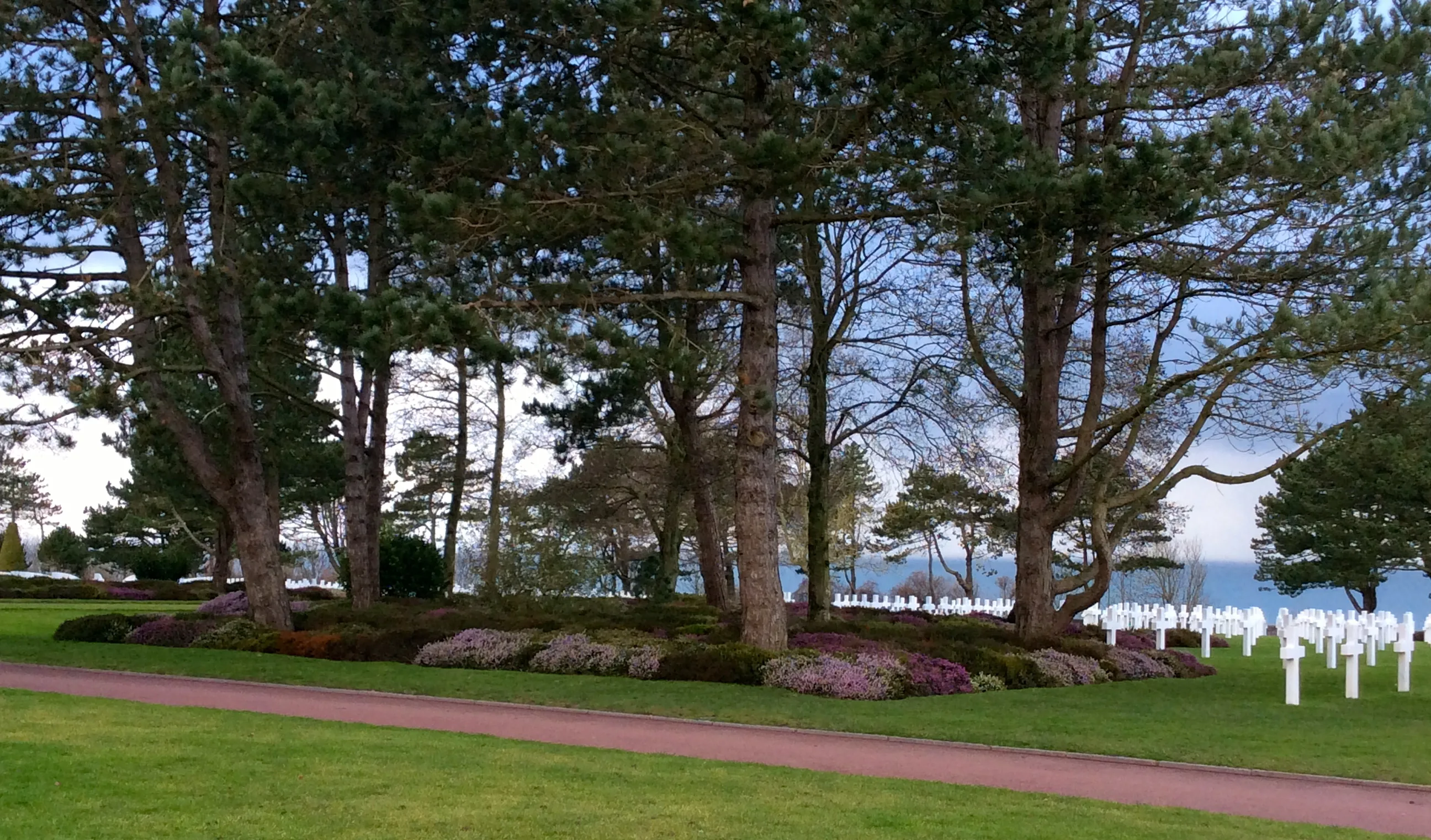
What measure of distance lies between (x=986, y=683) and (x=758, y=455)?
430 cm

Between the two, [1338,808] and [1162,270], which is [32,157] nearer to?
[1162,270]

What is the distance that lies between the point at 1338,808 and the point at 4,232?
61.2 ft

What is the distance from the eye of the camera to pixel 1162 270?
16.3m

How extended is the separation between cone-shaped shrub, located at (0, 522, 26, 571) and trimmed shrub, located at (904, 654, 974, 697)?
5534 cm

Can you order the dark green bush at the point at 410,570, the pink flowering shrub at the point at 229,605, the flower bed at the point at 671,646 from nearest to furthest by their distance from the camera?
the flower bed at the point at 671,646 < the pink flowering shrub at the point at 229,605 < the dark green bush at the point at 410,570

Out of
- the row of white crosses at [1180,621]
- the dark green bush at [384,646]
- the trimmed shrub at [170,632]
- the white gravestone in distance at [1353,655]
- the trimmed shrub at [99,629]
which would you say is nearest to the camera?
the white gravestone in distance at [1353,655]

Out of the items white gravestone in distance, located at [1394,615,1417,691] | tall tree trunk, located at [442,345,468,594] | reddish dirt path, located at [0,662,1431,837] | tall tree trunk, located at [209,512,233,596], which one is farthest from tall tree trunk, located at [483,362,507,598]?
white gravestone in distance, located at [1394,615,1417,691]

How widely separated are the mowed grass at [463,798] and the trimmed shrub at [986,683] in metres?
7.40

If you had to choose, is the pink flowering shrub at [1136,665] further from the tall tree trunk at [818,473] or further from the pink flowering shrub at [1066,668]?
A: the tall tree trunk at [818,473]

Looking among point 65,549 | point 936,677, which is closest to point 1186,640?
point 936,677

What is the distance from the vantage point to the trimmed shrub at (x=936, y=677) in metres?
15.1

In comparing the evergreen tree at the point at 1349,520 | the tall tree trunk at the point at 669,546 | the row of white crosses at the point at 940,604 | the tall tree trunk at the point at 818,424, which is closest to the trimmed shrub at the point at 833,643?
the tall tree trunk at the point at 818,424

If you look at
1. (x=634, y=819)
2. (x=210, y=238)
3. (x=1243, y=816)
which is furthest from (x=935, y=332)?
(x=634, y=819)

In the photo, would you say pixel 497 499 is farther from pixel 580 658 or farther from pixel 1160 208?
pixel 1160 208
